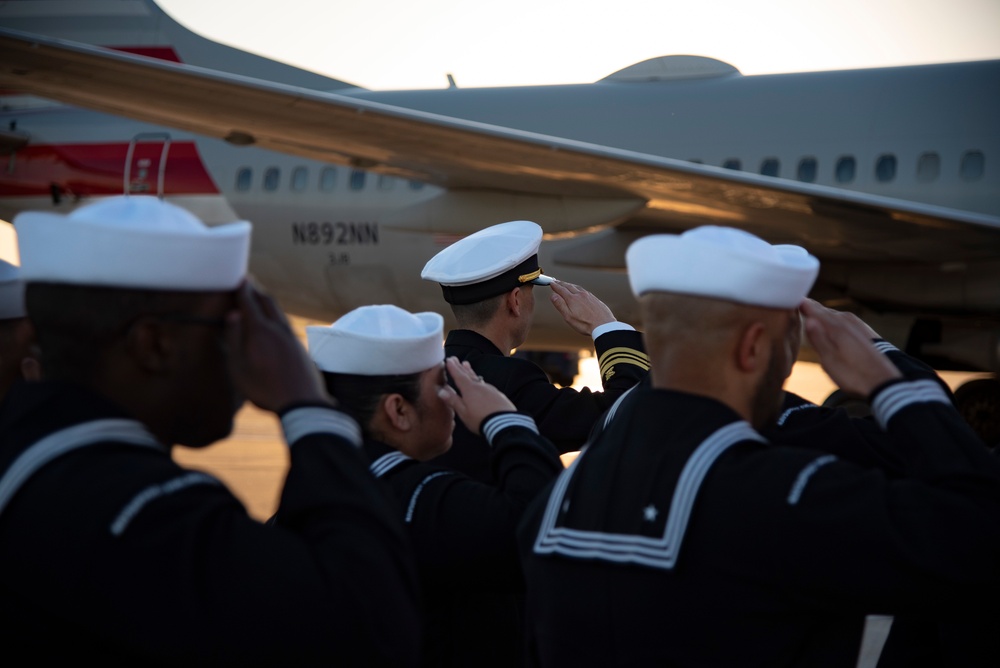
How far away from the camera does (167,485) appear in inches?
57.6

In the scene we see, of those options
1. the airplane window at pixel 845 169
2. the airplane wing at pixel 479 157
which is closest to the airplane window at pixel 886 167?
the airplane window at pixel 845 169

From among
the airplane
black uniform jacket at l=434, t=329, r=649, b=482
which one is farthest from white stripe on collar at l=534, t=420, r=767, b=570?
the airplane

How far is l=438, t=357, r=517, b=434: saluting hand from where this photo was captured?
245 cm

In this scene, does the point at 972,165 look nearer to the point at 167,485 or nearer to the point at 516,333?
the point at 516,333

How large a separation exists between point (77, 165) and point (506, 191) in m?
6.35

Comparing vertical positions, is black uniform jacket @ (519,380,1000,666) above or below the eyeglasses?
below

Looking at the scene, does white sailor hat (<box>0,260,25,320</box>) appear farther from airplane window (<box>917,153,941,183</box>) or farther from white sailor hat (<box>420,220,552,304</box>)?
airplane window (<box>917,153,941,183</box>)

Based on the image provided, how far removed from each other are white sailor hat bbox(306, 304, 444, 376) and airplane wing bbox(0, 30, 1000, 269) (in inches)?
226

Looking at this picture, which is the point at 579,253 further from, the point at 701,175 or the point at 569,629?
the point at 569,629

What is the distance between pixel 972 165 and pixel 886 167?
673mm

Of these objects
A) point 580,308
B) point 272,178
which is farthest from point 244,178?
point 580,308

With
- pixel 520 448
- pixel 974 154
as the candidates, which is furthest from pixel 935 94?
pixel 520 448

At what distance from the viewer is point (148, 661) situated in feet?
4.72

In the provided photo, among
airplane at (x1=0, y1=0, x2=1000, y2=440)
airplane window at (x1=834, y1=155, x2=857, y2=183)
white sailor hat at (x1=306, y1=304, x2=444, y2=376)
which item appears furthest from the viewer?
airplane window at (x1=834, y1=155, x2=857, y2=183)
